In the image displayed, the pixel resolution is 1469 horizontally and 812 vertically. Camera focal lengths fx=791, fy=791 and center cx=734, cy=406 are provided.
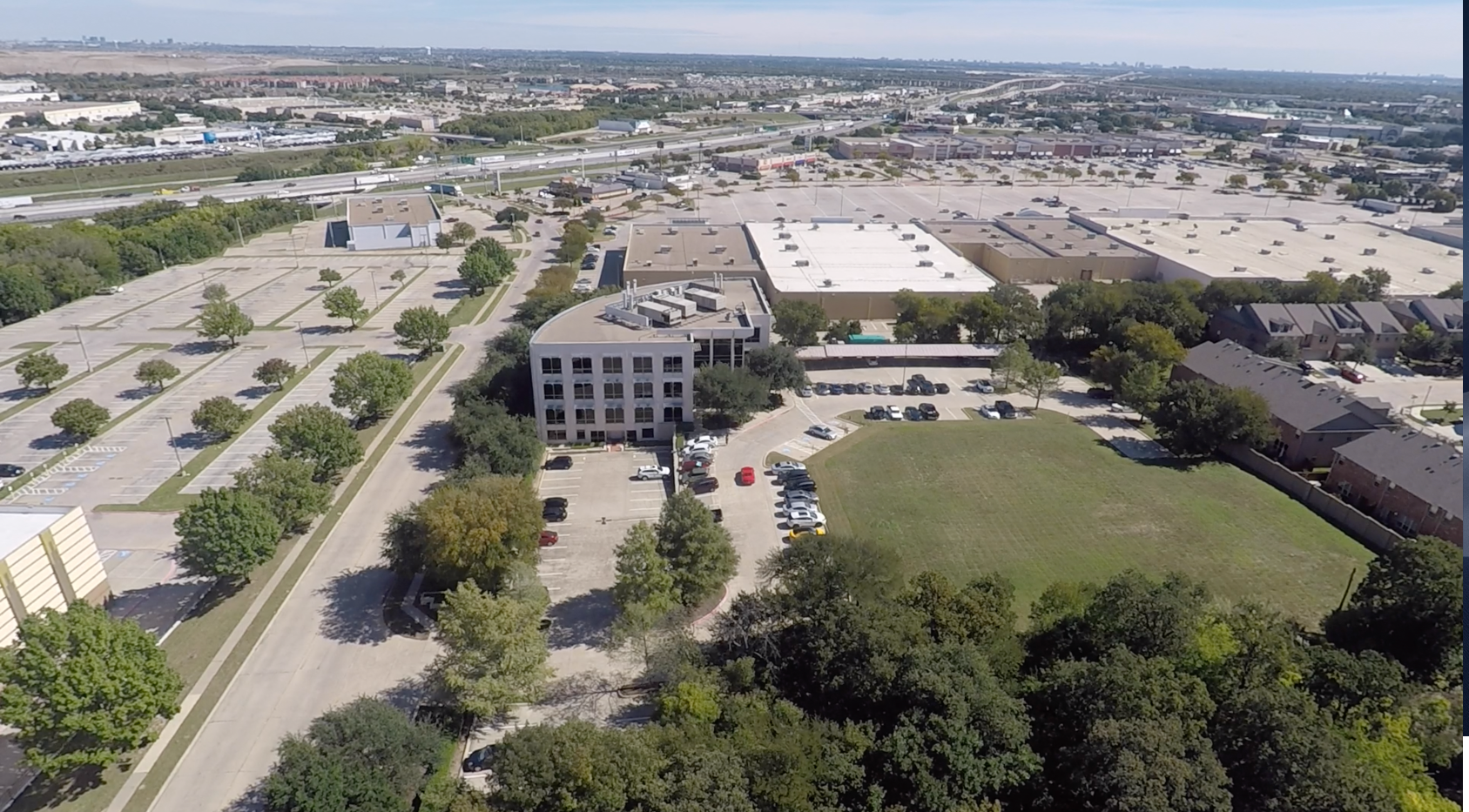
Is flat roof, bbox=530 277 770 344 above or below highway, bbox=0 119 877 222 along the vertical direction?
above

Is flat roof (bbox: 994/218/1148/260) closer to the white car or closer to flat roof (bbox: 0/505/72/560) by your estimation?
the white car

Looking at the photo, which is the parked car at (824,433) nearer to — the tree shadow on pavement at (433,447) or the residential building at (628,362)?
the residential building at (628,362)

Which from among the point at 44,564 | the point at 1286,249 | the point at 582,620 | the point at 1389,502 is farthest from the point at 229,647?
the point at 1286,249

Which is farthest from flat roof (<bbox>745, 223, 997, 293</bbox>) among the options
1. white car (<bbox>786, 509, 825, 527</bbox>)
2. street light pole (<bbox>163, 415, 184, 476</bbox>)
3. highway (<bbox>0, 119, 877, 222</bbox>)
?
highway (<bbox>0, 119, 877, 222</bbox>)

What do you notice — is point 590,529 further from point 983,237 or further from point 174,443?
point 983,237

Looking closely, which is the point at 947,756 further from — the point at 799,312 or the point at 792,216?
the point at 792,216

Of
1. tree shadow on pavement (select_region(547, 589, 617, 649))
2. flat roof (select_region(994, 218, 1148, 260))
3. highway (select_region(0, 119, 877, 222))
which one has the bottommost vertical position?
tree shadow on pavement (select_region(547, 589, 617, 649))
